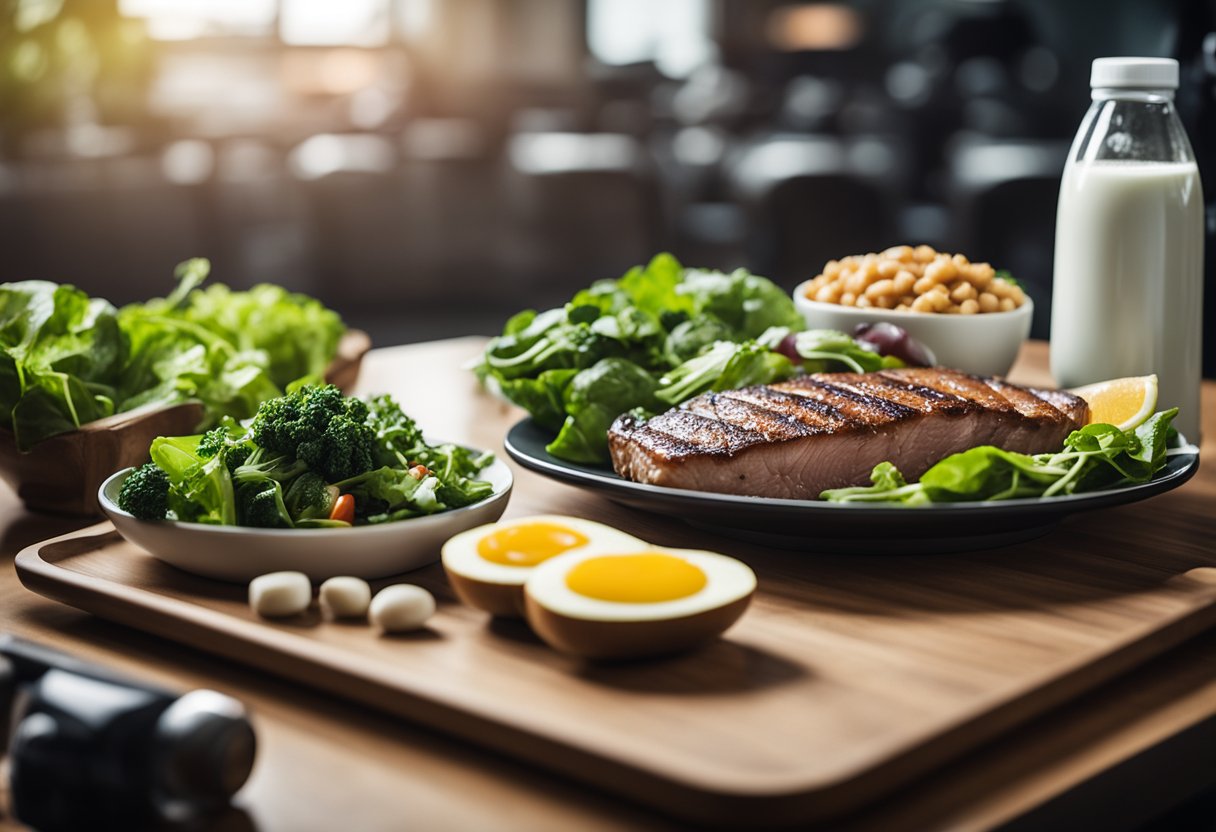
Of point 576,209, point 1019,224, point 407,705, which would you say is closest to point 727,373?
point 407,705

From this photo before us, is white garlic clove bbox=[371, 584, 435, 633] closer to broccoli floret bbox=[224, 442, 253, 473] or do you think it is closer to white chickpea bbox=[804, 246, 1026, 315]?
broccoli floret bbox=[224, 442, 253, 473]

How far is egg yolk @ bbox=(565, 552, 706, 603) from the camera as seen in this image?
106 cm

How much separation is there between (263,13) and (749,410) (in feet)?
35.2

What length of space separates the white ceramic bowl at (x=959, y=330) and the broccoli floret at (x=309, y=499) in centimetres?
94

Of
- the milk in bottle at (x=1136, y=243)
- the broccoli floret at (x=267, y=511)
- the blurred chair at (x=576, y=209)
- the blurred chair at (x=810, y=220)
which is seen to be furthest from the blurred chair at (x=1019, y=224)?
the broccoli floret at (x=267, y=511)

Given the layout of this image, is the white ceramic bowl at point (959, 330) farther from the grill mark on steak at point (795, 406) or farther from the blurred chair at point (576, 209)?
the blurred chair at point (576, 209)

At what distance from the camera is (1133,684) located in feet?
3.77

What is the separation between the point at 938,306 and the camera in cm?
192

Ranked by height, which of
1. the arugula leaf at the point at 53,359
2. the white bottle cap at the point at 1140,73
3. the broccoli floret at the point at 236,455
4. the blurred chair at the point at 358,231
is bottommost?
the blurred chair at the point at 358,231

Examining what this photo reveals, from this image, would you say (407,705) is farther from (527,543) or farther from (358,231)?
(358,231)

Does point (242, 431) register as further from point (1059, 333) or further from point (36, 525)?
point (1059, 333)

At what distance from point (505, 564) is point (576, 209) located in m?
7.48

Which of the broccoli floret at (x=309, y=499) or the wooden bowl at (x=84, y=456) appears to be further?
the wooden bowl at (x=84, y=456)

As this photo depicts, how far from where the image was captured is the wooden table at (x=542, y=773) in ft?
2.96
